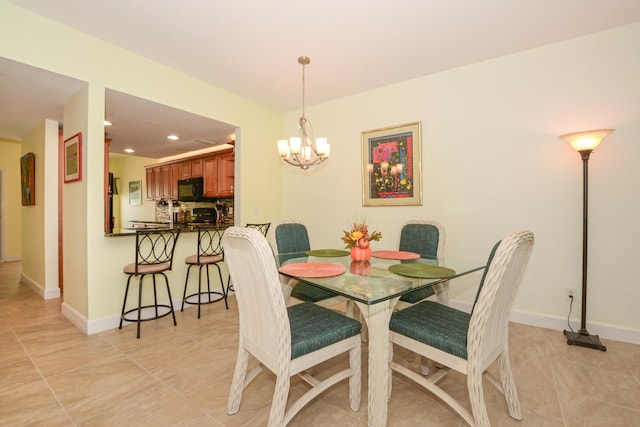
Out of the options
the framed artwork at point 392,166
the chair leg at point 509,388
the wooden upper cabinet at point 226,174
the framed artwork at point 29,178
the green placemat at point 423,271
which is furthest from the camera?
the wooden upper cabinet at point 226,174

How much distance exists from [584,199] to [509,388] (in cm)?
173

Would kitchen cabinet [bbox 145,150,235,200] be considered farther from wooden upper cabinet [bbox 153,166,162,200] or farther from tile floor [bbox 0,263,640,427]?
tile floor [bbox 0,263,640,427]

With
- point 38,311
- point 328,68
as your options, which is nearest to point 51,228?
point 38,311

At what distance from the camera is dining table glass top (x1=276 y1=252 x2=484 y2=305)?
141 cm

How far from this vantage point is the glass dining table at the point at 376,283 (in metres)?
1.41

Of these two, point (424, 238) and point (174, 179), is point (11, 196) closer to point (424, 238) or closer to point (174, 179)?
point (174, 179)

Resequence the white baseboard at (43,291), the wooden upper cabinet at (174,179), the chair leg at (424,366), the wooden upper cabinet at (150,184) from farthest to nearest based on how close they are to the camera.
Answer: the wooden upper cabinet at (150,184), the wooden upper cabinet at (174,179), the white baseboard at (43,291), the chair leg at (424,366)

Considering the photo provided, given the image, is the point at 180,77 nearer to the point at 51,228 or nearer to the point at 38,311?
the point at 51,228

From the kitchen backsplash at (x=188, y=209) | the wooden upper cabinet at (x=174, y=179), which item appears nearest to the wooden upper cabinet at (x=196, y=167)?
the wooden upper cabinet at (x=174, y=179)

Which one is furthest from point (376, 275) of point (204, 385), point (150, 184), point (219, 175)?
point (150, 184)

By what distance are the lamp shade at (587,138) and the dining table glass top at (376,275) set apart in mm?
1328

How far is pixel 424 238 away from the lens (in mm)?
2494

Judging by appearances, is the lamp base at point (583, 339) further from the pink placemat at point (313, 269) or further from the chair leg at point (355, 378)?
the pink placemat at point (313, 269)

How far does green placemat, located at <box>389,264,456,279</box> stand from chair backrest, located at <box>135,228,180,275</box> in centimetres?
207
